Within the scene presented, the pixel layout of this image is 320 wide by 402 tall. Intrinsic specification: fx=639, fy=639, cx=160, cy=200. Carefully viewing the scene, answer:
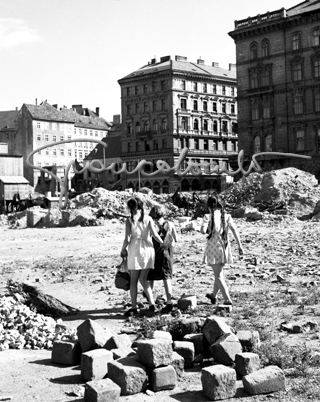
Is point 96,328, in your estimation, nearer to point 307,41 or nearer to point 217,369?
point 217,369

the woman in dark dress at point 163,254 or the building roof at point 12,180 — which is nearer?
the woman in dark dress at point 163,254

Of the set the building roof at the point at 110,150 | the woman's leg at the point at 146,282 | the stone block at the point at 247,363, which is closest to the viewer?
the stone block at the point at 247,363

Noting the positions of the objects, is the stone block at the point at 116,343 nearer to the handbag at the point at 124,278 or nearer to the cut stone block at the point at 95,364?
the cut stone block at the point at 95,364

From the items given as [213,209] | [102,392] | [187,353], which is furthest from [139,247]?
[102,392]

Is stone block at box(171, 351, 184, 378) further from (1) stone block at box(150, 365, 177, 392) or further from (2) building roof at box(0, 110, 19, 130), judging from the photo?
(2) building roof at box(0, 110, 19, 130)

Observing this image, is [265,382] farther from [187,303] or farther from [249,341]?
[187,303]

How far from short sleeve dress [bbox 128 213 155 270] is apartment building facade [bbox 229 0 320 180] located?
47.0 m

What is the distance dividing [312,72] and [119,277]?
50.7m

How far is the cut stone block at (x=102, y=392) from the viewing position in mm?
5797

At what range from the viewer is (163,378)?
637cm

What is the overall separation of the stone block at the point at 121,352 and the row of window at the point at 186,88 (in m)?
82.0

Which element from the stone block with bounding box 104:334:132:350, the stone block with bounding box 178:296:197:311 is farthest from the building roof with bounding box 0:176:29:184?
the stone block with bounding box 104:334:132:350

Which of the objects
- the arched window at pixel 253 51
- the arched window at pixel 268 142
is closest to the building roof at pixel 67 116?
the arched window at pixel 253 51

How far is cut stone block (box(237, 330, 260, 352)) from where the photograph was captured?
7.18m
